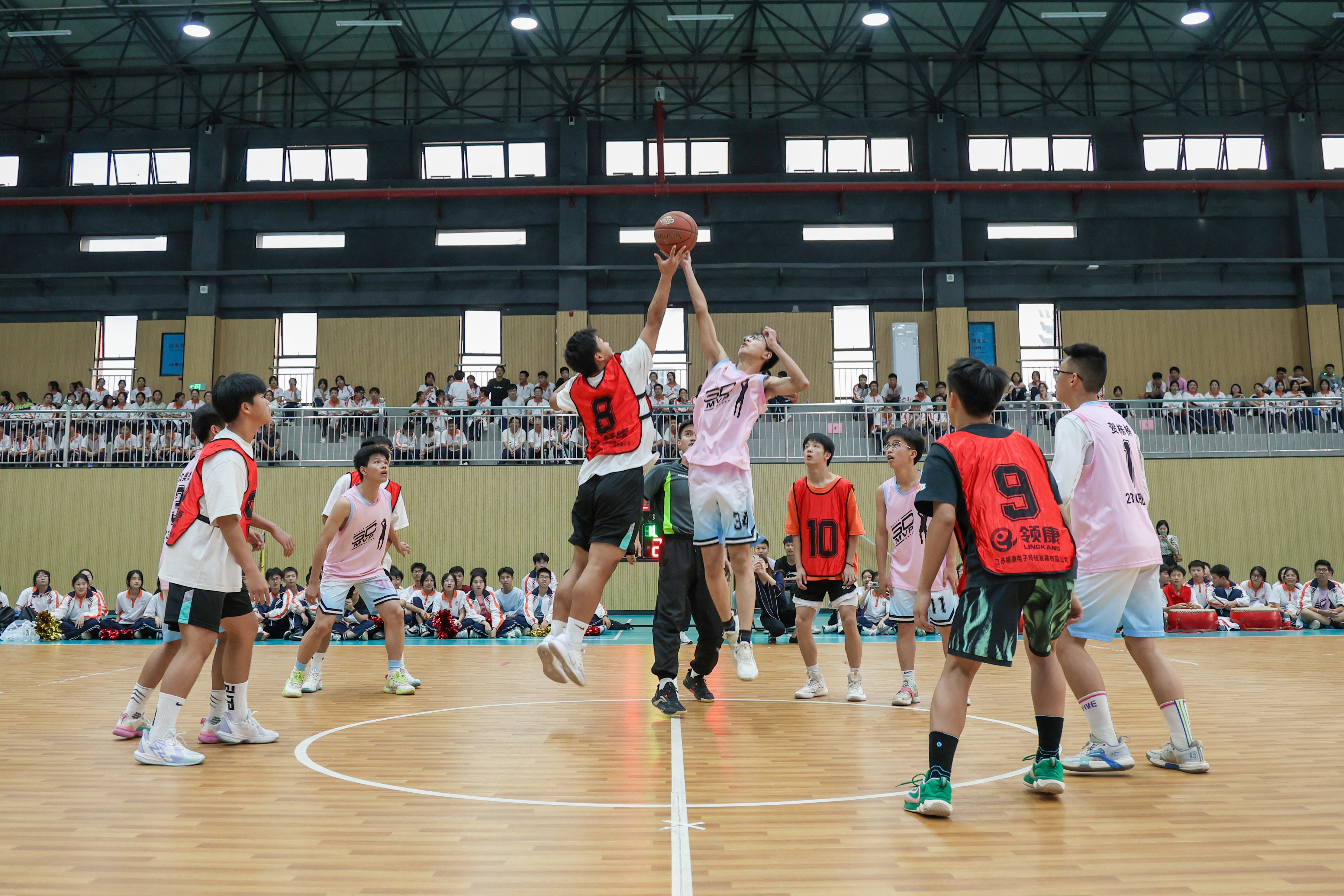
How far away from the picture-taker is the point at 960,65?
22.2 m

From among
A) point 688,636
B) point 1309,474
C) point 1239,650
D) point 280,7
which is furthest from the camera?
point 280,7

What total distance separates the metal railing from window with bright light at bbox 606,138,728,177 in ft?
27.1

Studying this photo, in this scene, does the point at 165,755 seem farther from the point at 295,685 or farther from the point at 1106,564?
the point at 1106,564

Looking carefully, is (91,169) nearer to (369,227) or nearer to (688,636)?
(369,227)

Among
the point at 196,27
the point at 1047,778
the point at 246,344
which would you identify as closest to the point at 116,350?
the point at 246,344

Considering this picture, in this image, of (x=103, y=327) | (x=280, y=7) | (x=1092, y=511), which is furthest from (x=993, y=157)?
(x=103, y=327)

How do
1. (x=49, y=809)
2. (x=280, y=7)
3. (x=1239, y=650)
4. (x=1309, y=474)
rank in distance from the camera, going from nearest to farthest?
(x=49, y=809), (x=1239, y=650), (x=1309, y=474), (x=280, y=7)

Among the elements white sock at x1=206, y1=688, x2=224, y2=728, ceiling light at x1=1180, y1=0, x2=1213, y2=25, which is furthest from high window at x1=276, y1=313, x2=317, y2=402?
ceiling light at x1=1180, y1=0, x2=1213, y2=25

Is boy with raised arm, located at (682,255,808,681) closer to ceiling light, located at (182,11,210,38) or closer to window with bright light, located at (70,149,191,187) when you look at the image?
ceiling light, located at (182,11,210,38)

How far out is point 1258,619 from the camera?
48.0 ft

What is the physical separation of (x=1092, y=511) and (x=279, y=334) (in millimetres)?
22358

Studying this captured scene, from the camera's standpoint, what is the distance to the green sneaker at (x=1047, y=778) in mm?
3750

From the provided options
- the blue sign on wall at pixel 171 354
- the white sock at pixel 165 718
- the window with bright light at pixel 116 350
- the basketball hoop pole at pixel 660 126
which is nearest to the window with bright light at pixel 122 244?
the window with bright light at pixel 116 350

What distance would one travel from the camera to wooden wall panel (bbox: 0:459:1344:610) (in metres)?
17.5
